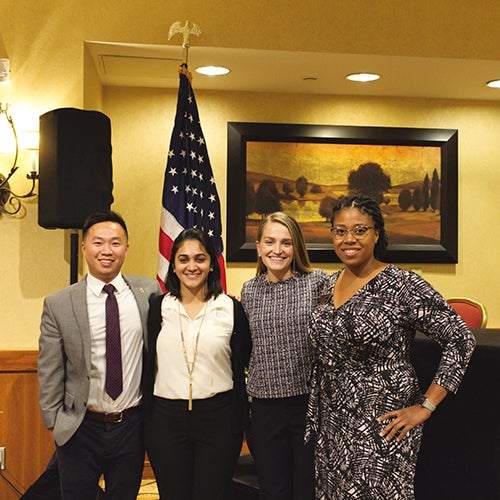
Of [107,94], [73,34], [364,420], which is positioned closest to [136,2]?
[73,34]

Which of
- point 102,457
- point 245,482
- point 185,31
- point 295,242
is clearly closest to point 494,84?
point 185,31

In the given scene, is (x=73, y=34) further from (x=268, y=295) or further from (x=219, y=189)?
(x=268, y=295)

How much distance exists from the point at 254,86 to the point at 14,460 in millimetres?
2944

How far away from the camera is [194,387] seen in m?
2.73

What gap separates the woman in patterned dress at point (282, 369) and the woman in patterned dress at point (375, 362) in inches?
11.5

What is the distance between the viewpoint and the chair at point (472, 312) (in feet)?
15.6

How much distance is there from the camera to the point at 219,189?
5.24 metres

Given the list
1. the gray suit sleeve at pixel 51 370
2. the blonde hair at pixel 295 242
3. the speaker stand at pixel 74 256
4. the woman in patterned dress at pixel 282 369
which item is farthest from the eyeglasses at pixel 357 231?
the speaker stand at pixel 74 256

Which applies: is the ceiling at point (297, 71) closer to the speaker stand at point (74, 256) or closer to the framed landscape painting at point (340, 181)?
the framed landscape painting at point (340, 181)

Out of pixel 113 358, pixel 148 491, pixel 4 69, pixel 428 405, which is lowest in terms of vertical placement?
pixel 148 491

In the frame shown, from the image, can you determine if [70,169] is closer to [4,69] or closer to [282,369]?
[4,69]

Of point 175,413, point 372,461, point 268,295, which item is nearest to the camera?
point 372,461

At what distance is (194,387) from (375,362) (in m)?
0.72

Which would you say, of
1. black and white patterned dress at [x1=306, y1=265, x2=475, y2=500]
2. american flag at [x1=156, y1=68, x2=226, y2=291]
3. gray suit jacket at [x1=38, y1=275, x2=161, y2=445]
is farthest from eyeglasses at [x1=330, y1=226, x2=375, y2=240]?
american flag at [x1=156, y1=68, x2=226, y2=291]
